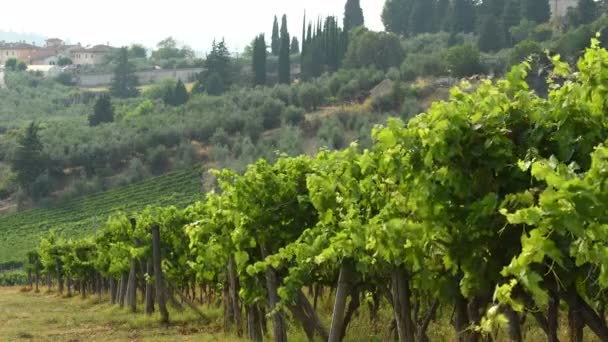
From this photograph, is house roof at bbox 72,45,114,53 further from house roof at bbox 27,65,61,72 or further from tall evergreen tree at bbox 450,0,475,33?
→ tall evergreen tree at bbox 450,0,475,33

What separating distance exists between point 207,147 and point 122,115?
29.5 m

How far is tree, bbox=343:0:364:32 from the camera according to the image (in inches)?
4801

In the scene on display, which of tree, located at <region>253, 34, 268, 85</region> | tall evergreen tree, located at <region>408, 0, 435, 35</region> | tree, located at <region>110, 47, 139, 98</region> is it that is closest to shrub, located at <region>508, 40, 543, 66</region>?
tree, located at <region>253, 34, 268, 85</region>

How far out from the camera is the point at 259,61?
9788 cm

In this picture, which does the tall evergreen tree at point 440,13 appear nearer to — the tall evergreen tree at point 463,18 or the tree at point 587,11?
the tall evergreen tree at point 463,18

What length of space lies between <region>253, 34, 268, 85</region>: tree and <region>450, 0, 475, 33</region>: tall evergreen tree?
26378 millimetres

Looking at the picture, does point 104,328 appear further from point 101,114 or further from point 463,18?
point 463,18

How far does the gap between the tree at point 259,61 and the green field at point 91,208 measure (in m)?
32.4

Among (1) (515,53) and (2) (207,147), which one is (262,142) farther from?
(1) (515,53)

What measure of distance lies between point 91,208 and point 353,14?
71390mm

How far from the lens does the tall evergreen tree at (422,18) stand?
11831cm

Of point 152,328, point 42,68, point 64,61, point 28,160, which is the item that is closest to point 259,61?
point 28,160

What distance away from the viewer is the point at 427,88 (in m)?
74.0

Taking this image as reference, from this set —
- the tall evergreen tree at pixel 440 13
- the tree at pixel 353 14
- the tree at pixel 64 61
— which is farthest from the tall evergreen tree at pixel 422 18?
the tree at pixel 64 61
